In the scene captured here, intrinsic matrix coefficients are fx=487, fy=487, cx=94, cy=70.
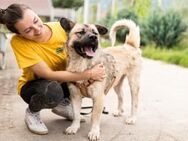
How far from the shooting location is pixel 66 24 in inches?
189

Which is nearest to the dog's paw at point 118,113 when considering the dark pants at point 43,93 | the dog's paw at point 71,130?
the dog's paw at point 71,130

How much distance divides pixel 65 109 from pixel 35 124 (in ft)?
1.54

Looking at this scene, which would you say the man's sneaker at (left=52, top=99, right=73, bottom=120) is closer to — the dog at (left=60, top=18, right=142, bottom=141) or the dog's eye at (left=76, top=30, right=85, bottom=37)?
the dog at (left=60, top=18, right=142, bottom=141)

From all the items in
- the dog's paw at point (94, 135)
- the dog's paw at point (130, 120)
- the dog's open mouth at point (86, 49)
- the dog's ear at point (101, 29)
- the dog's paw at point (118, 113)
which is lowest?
the dog's paw at point (118, 113)

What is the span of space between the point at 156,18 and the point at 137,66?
37.2ft

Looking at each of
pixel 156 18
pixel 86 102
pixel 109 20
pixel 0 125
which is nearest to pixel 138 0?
pixel 109 20

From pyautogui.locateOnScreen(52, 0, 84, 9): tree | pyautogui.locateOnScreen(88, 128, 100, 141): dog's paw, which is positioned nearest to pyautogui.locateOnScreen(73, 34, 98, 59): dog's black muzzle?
pyautogui.locateOnScreen(88, 128, 100, 141): dog's paw

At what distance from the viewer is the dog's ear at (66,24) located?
15.7 ft

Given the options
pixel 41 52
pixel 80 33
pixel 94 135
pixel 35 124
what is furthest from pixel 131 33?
pixel 35 124

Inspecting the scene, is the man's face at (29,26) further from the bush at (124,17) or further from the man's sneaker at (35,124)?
the bush at (124,17)

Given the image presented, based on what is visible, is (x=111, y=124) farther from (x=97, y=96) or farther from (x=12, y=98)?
(x=12, y=98)

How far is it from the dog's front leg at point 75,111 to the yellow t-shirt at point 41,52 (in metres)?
0.30

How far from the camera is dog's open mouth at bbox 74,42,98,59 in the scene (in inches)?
181

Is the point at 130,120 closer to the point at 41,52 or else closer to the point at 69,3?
the point at 41,52
